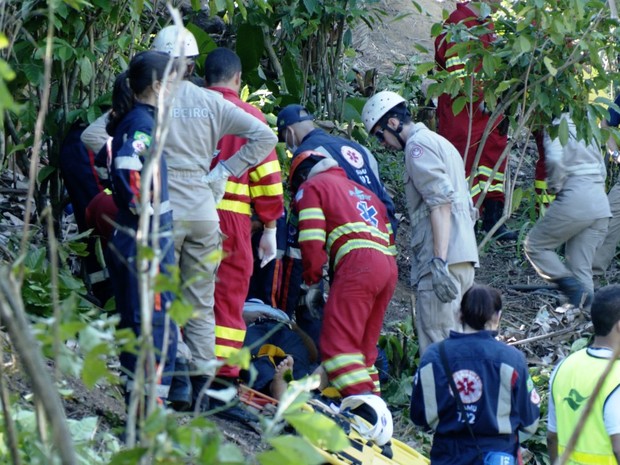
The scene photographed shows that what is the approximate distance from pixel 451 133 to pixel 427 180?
2.77 metres

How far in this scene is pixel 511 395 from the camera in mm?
4305

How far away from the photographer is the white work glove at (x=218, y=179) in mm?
5172

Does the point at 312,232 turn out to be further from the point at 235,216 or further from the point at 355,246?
the point at 235,216

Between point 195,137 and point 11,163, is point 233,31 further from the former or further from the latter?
point 195,137

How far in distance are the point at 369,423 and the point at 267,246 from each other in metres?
1.18

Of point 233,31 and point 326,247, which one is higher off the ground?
point 233,31

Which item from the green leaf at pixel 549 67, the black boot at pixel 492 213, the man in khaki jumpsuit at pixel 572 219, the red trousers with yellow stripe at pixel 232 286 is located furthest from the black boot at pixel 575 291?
the red trousers with yellow stripe at pixel 232 286

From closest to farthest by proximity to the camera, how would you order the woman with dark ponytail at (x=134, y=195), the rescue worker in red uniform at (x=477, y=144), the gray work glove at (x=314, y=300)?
the woman with dark ponytail at (x=134, y=195) → the gray work glove at (x=314, y=300) → the rescue worker in red uniform at (x=477, y=144)

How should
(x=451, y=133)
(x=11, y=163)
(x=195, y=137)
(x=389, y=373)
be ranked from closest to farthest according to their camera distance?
(x=195, y=137), (x=389, y=373), (x=11, y=163), (x=451, y=133)

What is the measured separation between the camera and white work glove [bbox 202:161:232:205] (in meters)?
5.17

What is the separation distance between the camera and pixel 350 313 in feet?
18.7

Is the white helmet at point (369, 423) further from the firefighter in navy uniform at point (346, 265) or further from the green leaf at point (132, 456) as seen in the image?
the green leaf at point (132, 456)

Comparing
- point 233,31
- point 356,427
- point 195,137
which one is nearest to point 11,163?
point 233,31

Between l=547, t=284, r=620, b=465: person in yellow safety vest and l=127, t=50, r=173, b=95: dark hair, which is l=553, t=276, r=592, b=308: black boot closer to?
l=547, t=284, r=620, b=465: person in yellow safety vest
